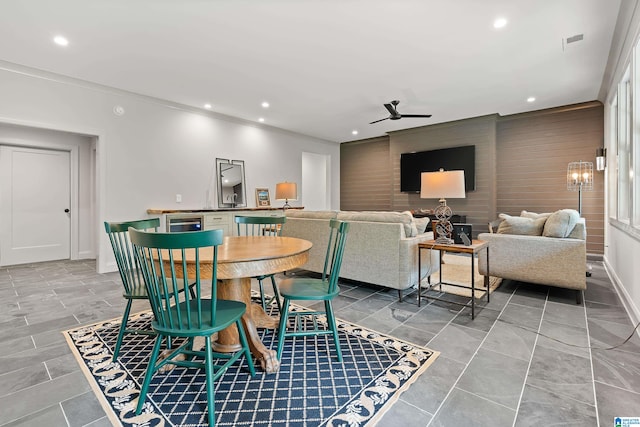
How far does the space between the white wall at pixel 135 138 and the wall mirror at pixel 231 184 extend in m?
0.13

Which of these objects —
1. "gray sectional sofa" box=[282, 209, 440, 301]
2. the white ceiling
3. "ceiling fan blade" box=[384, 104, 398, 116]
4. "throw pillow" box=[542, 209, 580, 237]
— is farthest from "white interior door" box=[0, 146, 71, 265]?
"throw pillow" box=[542, 209, 580, 237]

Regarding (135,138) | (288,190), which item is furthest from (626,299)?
(135,138)

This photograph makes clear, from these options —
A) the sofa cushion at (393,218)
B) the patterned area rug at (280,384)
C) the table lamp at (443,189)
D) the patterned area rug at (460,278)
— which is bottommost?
the patterned area rug at (280,384)

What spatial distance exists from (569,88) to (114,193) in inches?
273

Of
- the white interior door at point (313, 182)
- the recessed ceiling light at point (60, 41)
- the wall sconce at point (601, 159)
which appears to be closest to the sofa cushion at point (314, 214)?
the recessed ceiling light at point (60, 41)

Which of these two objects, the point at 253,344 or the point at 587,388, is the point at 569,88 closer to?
the point at 587,388

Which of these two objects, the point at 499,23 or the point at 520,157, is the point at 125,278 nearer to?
the point at 499,23

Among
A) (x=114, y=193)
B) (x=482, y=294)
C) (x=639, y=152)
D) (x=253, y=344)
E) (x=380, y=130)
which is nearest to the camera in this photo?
(x=253, y=344)

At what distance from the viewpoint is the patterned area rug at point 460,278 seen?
3.35 metres

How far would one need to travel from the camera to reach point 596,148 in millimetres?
5078

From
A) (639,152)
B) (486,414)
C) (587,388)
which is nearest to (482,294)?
(587,388)

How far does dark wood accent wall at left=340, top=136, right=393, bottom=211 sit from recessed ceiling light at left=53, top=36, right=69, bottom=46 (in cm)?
630

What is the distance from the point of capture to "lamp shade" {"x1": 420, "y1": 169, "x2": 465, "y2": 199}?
285 cm

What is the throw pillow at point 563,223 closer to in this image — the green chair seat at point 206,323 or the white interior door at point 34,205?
the green chair seat at point 206,323
